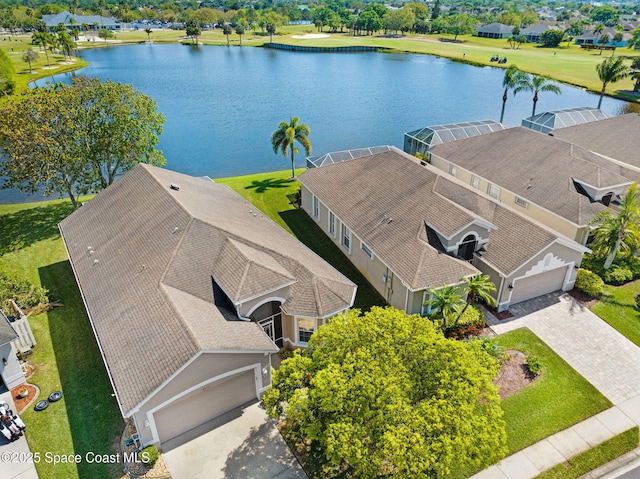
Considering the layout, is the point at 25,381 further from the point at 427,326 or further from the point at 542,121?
the point at 542,121

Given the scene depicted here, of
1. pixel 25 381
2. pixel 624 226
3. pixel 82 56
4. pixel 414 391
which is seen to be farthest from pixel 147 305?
pixel 82 56

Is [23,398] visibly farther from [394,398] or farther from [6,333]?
[394,398]

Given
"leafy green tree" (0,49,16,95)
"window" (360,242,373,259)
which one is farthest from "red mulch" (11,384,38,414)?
"leafy green tree" (0,49,16,95)

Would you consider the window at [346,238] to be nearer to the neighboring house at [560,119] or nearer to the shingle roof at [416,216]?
the shingle roof at [416,216]

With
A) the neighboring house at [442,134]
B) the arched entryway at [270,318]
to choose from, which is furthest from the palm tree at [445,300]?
the neighboring house at [442,134]

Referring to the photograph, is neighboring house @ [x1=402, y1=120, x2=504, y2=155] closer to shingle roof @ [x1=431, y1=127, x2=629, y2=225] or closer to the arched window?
shingle roof @ [x1=431, y1=127, x2=629, y2=225]

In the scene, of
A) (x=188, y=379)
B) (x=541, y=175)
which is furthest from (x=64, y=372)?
(x=541, y=175)
